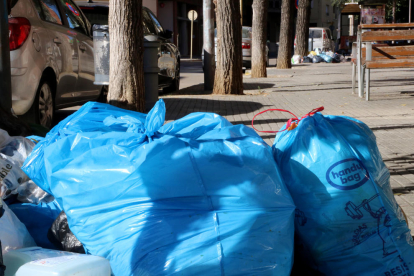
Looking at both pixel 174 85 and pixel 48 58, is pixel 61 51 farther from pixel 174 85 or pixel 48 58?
pixel 174 85

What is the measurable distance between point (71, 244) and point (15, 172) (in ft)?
2.31

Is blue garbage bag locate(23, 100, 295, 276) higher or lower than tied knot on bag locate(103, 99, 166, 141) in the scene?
lower

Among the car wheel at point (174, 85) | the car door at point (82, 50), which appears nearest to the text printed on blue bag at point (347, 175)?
the car door at point (82, 50)

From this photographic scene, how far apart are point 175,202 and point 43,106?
12.6 feet

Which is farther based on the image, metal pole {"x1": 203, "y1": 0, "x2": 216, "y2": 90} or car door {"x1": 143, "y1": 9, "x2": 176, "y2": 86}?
metal pole {"x1": 203, "y1": 0, "x2": 216, "y2": 90}

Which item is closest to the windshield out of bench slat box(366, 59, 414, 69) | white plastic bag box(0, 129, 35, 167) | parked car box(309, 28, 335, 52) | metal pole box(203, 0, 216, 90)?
metal pole box(203, 0, 216, 90)

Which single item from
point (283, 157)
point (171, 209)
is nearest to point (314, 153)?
point (283, 157)

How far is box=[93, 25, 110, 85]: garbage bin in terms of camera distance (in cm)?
700

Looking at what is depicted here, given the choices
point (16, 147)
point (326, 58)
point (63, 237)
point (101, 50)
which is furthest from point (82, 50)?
point (326, 58)

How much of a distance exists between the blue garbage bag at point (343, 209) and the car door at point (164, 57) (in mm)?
7793

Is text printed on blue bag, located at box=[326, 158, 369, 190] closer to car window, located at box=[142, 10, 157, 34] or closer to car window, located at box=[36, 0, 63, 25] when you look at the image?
car window, located at box=[36, 0, 63, 25]

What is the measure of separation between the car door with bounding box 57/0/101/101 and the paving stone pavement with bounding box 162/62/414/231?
1270mm

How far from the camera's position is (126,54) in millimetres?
6316

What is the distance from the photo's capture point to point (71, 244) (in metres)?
2.54
